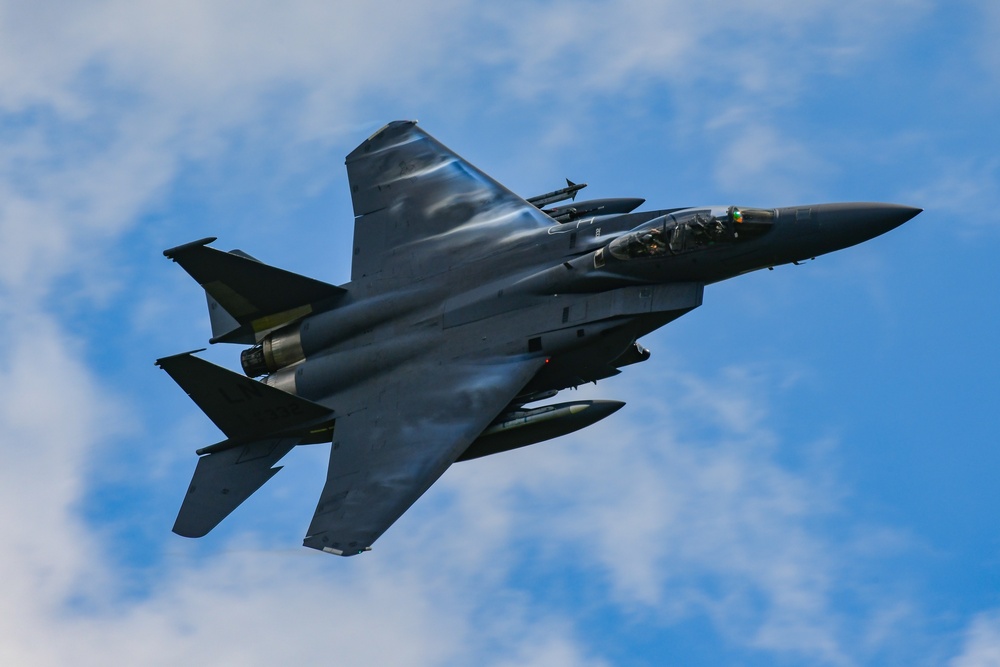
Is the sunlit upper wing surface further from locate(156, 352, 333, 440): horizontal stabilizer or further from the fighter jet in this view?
locate(156, 352, 333, 440): horizontal stabilizer

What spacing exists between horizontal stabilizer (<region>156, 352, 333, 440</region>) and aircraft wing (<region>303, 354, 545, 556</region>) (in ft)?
2.42

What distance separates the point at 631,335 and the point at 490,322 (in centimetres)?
241

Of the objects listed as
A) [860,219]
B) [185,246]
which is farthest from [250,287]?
[860,219]

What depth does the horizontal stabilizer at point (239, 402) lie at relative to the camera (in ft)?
91.9

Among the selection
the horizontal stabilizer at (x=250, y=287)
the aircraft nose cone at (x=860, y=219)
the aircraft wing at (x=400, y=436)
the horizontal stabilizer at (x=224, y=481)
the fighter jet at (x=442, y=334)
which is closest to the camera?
the aircraft wing at (x=400, y=436)

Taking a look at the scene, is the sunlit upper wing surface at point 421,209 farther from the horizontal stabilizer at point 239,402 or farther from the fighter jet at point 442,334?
the horizontal stabilizer at point 239,402

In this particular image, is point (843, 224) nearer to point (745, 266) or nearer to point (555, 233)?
point (745, 266)

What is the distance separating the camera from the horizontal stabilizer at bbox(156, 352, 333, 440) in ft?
91.9

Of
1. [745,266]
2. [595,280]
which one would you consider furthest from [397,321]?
[745,266]

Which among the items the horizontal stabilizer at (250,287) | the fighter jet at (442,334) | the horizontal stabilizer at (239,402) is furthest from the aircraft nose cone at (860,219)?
the horizontal stabilizer at (239,402)

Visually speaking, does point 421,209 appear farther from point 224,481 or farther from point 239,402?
point 224,481

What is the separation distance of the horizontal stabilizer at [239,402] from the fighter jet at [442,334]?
0.03 m

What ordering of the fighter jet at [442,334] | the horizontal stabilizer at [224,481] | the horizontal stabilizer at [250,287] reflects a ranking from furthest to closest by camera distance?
1. the horizontal stabilizer at [250,287]
2. the horizontal stabilizer at [224,481]
3. the fighter jet at [442,334]

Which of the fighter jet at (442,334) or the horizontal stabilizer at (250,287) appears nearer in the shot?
the fighter jet at (442,334)
